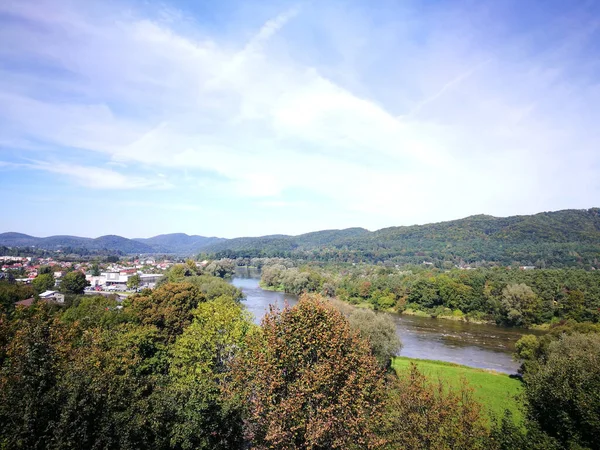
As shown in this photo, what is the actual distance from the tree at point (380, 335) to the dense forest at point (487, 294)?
3466 centimetres

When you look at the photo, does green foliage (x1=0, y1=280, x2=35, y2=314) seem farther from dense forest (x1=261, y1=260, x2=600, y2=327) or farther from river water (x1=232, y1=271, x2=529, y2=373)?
dense forest (x1=261, y1=260, x2=600, y2=327)

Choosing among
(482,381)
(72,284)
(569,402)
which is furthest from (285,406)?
(72,284)

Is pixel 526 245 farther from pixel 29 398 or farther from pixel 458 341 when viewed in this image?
pixel 29 398

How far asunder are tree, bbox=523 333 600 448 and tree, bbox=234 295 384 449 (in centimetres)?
823

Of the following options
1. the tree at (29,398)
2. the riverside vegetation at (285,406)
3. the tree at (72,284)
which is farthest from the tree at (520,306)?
the tree at (72,284)

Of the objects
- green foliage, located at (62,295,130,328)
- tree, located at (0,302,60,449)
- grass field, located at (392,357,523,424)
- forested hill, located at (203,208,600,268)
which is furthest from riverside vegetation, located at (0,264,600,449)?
forested hill, located at (203,208,600,268)

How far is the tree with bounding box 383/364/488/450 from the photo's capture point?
1184cm

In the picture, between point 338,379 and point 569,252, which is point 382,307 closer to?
point 338,379

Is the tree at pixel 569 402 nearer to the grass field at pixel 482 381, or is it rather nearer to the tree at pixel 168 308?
the grass field at pixel 482 381

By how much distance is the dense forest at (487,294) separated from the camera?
60375 millimetres

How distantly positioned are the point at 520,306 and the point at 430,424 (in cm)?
6051

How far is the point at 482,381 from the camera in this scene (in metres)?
31.8

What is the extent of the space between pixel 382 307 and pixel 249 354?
64.1m

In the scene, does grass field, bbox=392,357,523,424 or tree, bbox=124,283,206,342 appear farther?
tree, bbox=124,283,206,342
